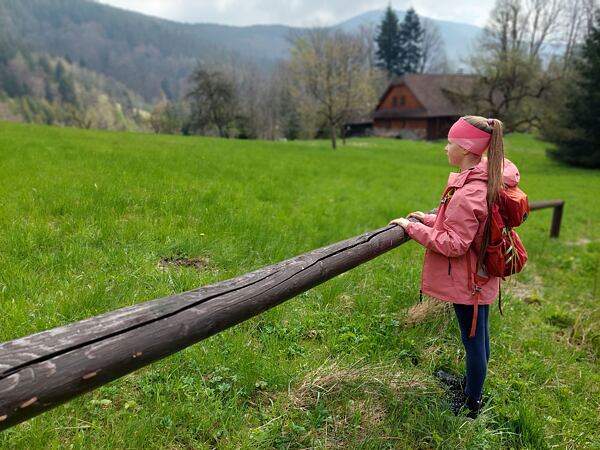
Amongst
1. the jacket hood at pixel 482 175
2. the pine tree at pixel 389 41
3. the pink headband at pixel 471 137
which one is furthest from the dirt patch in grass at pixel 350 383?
the pine tree at pixel 389 41

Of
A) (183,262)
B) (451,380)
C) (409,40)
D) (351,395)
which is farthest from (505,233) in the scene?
(409,40)

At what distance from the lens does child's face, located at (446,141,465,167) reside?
2.76m

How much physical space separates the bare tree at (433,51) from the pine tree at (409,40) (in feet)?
38.9

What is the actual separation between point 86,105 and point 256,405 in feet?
427

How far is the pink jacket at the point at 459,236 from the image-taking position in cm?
259

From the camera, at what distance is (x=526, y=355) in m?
4.17

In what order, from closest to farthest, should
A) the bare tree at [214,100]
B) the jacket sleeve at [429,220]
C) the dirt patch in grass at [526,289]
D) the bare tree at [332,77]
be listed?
1. the jacket sleeve at [429,220]
2. the dirt patch in grass at [526,289]
3. the bare tree at [332,77]
4. the bare tree at [214,100]

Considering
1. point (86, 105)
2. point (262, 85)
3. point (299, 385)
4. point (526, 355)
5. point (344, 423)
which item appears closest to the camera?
point (344, 423)

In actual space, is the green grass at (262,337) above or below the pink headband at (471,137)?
below

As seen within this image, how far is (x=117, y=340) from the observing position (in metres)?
1.48

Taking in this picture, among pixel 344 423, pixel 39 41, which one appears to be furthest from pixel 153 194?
pixel 39 41

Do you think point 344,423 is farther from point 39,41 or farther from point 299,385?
point 39,41

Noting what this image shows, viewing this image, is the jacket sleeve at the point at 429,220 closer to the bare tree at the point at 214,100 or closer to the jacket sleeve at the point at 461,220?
the jacket sleeve at the point at 461,220

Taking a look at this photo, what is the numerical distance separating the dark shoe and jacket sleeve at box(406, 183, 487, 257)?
1.27 metres
